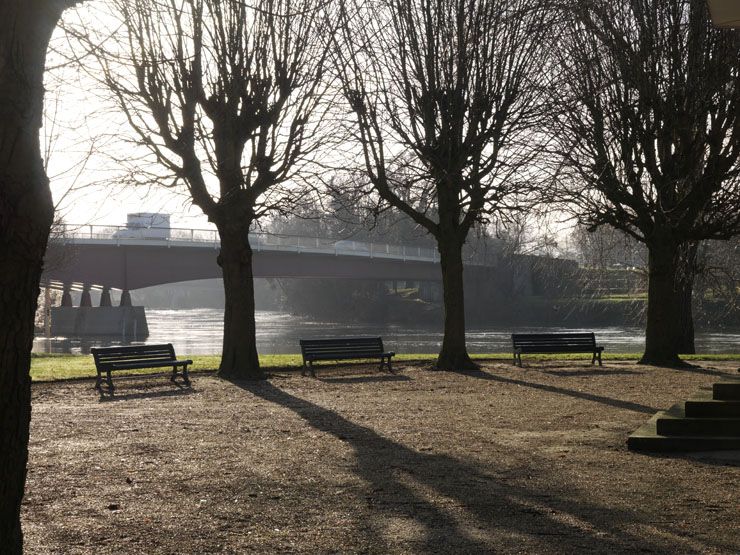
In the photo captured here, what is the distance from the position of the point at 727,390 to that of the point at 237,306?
10238 millimetres

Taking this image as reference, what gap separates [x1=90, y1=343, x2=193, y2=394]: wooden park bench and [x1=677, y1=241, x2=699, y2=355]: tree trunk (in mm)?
12460

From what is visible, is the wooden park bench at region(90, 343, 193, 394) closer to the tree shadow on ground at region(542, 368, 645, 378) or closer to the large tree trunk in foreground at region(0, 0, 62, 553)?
the tree shadow on ground at region(542, 368, 645, 378)

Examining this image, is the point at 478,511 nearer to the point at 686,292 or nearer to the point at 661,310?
the point at 661,310

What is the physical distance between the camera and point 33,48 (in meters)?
4.52

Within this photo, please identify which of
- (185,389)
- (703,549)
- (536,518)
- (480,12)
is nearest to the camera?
(703,549)

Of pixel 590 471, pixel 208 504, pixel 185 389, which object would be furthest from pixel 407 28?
pixel 208 504

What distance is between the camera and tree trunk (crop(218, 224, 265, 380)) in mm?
17922

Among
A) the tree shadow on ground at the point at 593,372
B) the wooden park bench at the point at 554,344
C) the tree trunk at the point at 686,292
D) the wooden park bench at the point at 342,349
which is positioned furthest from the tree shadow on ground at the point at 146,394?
the tree trunk at the point at 686,292

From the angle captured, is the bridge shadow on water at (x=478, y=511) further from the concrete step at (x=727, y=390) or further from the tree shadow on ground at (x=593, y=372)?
the tree shadow on ground at (x=593, y=372)

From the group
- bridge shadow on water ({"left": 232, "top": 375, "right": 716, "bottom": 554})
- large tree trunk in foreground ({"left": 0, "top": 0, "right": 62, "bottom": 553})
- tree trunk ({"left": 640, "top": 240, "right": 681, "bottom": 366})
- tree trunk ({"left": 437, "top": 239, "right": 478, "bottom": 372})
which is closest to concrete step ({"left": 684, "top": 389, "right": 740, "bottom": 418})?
bridge shadow on water ({"left": 232, "top": 375, "right": 716, "bottom": 554})

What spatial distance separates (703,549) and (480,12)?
13.9 meters

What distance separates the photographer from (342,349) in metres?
19.2

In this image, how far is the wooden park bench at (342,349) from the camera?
61.6 ft

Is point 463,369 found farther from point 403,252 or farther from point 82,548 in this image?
point 403,252
